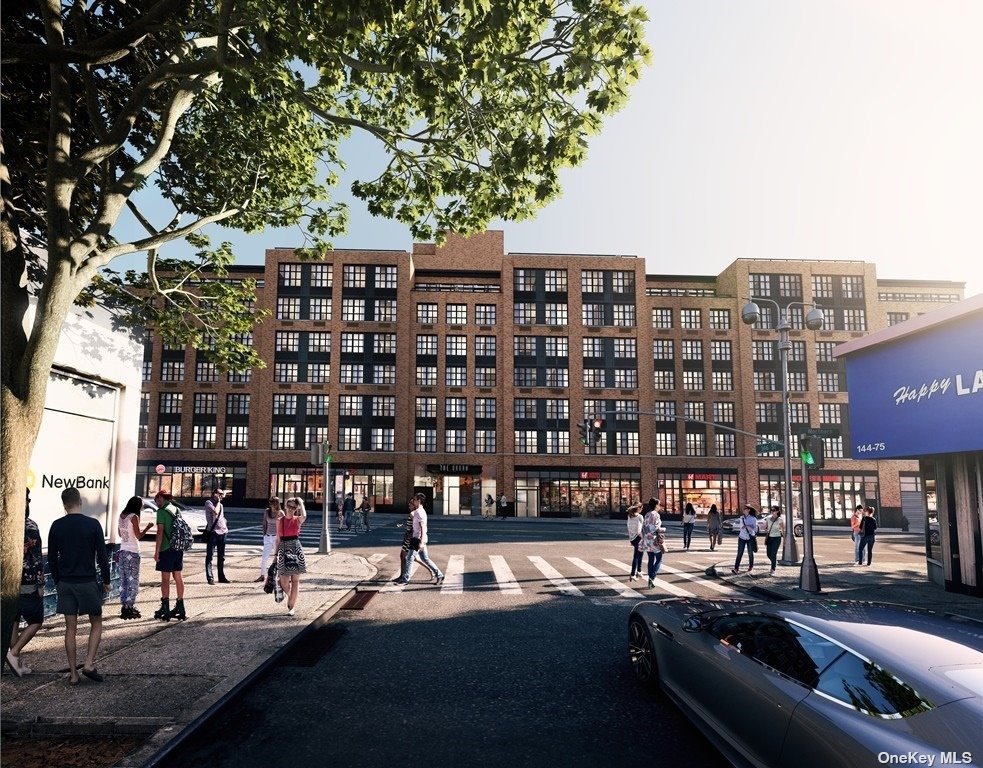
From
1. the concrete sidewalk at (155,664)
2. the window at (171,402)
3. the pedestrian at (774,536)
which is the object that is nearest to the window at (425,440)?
the window at (171,402)

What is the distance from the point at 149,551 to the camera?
1845 centimetres

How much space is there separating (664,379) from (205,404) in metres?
37.2

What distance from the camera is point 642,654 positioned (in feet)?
20.2

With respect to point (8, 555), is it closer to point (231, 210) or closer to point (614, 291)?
point (231, 210)

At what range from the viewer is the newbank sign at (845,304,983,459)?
1105cm

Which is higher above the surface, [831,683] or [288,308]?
[288,308]

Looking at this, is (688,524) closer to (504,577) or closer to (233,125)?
(504,577)

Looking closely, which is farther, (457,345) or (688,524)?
(457,345)

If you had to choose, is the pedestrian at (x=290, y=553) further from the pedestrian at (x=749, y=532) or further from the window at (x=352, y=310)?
the window at (x=352, y=310)

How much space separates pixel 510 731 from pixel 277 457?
46.1m

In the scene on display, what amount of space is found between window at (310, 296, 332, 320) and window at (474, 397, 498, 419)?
14216 mm

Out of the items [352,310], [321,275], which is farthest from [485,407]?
[321,275]

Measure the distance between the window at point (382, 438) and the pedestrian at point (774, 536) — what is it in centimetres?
3576

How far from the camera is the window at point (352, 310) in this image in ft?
165
